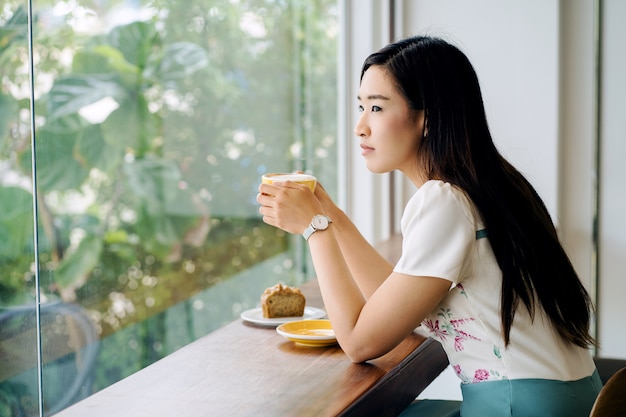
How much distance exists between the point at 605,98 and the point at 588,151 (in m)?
0.21

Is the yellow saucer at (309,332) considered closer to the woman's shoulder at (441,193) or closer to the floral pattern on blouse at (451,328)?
the floral pattern on blouse at (451,328)

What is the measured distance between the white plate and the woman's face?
1.39 ft

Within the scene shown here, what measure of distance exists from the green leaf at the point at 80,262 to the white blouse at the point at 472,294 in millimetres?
795

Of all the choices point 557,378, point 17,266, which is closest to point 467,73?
point 557,378

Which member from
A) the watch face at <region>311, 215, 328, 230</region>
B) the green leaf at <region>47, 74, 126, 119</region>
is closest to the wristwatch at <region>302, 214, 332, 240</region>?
the watch face at <region>311, 215, 328, 230</region>

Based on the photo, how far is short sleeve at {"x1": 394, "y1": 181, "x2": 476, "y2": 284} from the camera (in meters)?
1.37

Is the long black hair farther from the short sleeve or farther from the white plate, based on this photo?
the white plate

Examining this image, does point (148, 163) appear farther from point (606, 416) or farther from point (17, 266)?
point (606, 416)

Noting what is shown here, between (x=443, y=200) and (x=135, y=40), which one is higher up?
(x=135, y=40)

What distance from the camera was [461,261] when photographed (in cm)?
137

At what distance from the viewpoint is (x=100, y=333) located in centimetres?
198

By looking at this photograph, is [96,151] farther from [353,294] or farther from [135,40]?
[353,294]

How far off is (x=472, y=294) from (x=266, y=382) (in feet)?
1.23

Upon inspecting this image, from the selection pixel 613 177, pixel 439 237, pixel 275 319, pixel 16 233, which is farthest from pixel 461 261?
pixel 613 177
